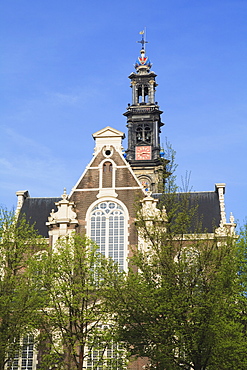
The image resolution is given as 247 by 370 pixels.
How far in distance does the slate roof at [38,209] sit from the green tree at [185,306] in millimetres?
16392

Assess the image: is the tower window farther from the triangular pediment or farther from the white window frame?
the white window frame

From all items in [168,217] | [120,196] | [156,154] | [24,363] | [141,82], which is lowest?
[24,363]

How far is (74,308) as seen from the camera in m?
36.2

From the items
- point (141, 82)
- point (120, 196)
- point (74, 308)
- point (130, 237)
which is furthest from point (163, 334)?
point (141, 82)

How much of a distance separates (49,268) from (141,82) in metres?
71.4

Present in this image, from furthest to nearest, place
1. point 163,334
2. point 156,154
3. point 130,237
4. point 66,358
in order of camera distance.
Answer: point 156,154 → point 130,237 → point 66,358 → point 163,334

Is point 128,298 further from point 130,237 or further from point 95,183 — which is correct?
point 95,183

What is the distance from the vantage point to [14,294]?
3688 cm

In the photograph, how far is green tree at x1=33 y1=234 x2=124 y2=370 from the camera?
3581 centimetres

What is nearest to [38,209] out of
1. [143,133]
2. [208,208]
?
[208,208]

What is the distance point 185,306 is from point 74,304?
25.7 ft

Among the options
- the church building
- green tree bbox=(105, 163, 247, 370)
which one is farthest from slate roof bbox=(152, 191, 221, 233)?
green tree bbox=(105, 163, 247, 370)

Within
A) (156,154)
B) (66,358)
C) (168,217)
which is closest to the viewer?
(168,217)

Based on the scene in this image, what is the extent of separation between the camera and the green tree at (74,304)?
117 feet
